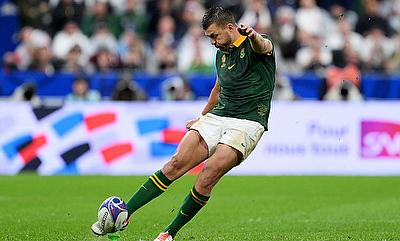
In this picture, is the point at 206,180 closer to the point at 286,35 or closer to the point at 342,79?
the point at 342,79

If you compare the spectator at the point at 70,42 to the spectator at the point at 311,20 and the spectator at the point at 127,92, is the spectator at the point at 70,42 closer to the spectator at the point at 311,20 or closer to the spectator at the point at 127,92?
the spectator at the point at 127,92

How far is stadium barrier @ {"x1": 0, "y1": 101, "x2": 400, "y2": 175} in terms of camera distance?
18312 millimetres

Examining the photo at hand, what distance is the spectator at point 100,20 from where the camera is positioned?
910 inches

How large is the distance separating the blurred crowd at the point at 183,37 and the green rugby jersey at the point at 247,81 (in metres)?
10.4

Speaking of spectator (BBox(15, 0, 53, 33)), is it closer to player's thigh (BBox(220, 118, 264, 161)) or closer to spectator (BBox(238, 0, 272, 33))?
spectator (BBox(238, 0, 272, 33))

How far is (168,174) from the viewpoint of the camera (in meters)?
9.35

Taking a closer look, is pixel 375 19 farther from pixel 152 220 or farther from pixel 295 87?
pixel 152 220

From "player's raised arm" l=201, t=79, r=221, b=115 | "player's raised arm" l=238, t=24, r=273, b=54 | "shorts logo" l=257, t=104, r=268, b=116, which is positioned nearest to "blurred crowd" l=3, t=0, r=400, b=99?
"player's raised arm" l=201, t=79, r=221, b=115

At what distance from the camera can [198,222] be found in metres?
11.6

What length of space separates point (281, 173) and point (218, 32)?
30.6 ft

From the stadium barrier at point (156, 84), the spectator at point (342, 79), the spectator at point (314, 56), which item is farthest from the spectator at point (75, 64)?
the spectator at point (342, 79)

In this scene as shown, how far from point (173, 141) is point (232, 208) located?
5.34 m

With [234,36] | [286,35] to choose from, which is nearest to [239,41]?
[234,36]

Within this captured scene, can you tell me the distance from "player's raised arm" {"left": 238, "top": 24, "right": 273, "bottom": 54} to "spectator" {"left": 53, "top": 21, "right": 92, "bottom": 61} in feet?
43.8
